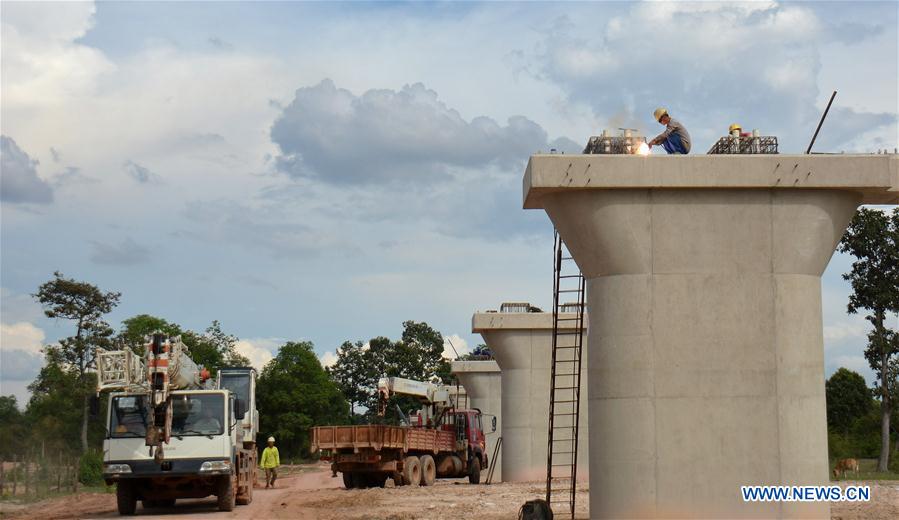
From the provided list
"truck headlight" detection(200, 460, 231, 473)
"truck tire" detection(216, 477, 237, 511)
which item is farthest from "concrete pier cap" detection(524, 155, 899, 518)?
"truck tire" detection(216, 477, 237, 511)

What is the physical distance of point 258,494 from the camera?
28.8 m

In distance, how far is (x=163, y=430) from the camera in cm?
1933

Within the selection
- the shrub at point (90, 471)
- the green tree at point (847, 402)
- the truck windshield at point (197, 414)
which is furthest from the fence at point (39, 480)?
the green tree at point (847, 402)

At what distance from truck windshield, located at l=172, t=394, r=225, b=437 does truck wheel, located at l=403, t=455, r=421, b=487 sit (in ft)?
34.2

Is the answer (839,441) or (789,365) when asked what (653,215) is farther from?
(839,441)

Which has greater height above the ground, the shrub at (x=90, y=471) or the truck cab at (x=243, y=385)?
the truck cab at (x=243, y=385)

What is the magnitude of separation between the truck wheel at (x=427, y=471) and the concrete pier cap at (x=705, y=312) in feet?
55.8

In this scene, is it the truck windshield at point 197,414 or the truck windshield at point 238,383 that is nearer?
the truck windshield at point 197,414

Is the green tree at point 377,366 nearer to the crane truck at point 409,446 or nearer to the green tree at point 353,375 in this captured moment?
the green tree at point 353,375

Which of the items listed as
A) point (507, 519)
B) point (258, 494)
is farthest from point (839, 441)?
point (507, 519)

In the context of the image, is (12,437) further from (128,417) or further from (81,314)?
(128,417)

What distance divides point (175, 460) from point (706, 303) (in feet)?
35.1

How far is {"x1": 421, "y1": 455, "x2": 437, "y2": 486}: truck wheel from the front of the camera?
101ft

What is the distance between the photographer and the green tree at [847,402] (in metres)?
63.3
